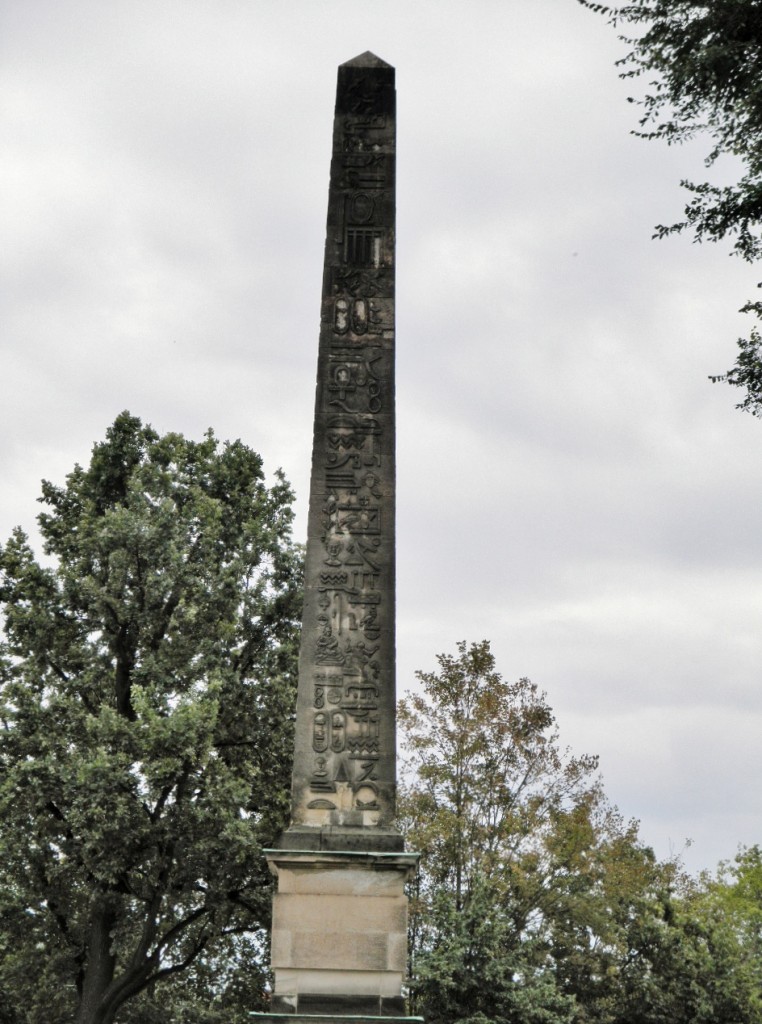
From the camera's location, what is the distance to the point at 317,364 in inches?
460

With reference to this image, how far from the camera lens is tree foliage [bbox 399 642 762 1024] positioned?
2364 centimetres

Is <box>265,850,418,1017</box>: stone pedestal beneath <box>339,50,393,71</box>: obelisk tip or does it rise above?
beneath

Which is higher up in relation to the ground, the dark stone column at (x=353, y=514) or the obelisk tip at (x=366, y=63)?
the obelisk tip at (x=366, y=63)

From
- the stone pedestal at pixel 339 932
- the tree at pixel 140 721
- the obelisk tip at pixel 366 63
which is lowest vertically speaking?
the stone pedestal at pixel 339 932

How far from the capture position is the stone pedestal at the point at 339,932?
9234mm

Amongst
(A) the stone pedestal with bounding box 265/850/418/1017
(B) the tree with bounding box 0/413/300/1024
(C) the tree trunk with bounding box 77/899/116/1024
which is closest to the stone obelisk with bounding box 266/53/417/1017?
(A) the stone pedestal with bounding box 265/850/418/1017

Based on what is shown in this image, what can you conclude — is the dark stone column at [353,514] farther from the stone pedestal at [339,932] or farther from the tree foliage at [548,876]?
the tree foliage at [548,876]

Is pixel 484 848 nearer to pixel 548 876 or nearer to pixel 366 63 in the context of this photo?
pixel 548 876

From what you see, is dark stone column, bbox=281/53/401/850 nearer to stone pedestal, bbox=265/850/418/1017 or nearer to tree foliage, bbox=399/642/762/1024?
stone pedestal, bbox=265/850/418/1017

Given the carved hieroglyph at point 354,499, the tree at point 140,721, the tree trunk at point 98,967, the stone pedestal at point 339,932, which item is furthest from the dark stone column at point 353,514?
the tree trunk at point 98,967

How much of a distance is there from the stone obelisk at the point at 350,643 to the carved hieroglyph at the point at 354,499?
0.04ft

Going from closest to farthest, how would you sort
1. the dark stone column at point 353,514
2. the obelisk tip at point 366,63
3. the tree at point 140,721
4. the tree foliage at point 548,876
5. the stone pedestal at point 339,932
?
the stone pedestal at point 339,932 → the dark stone column at point 353,514 → the obelisk tip at point 366,63 → the tree at point 140,721 → the tree foliage at point 548,876

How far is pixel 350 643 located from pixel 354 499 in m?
1.39

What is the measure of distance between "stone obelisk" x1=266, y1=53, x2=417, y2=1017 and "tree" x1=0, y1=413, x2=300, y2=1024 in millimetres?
8086
